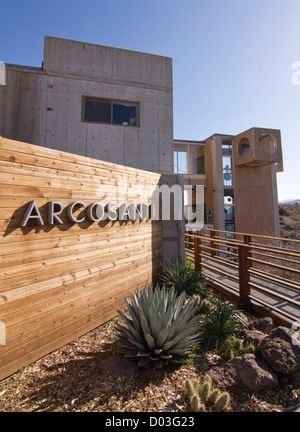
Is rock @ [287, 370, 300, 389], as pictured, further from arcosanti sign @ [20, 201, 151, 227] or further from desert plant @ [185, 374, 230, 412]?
arcosanti sign @ [20, 201, 151, 227]

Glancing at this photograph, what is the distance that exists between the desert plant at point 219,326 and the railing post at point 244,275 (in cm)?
72

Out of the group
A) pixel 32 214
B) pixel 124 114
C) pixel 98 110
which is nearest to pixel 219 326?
pixel 32 214

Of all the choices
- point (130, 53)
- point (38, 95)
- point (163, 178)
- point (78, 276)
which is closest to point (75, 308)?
point (78, 276)

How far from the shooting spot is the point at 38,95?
7.68 m

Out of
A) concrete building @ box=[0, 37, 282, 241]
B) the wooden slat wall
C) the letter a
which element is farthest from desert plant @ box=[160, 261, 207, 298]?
the letter a

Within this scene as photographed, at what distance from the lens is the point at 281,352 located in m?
3.07

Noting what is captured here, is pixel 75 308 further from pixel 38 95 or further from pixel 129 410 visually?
pixel 38 95

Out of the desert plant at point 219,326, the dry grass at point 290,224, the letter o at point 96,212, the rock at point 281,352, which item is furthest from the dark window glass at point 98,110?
the dry grass at point 290,224

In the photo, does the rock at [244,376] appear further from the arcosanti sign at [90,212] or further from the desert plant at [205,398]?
the arcosanti sign at [90,212]

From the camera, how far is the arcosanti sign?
320cm

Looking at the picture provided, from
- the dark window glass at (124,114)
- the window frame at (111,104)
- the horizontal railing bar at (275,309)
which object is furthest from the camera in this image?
the dark window glass at (124,114)

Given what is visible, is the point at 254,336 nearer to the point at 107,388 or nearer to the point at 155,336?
the point at 155,336

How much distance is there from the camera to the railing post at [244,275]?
4895 mm

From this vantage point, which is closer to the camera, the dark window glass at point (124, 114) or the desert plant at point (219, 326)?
the desert plant at point (219, 326)
